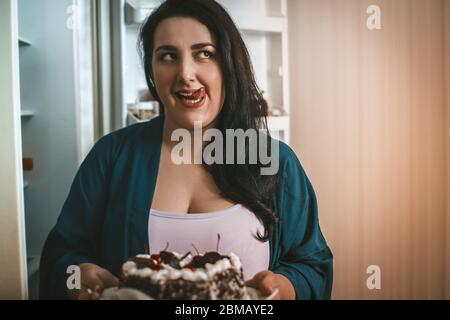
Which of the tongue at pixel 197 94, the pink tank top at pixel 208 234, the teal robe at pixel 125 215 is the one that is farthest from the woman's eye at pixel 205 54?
the pink tank top at pixel 208 234

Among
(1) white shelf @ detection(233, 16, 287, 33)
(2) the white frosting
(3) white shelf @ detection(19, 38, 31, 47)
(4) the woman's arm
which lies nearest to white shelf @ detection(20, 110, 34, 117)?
(3) white shelf @ detection(19, 38, 31, 47)

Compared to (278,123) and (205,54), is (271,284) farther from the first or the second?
(205,54)

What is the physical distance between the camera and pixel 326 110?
185cm

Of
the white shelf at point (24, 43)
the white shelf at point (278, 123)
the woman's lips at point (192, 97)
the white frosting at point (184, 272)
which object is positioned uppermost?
the white shelf at point (24, 43)

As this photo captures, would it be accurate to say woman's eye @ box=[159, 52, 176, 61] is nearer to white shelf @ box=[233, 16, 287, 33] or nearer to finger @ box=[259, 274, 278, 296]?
white shelf @ box=[233, 16, 287, 33]

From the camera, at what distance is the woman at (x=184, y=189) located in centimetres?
171


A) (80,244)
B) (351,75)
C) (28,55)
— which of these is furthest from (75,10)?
(351,75)

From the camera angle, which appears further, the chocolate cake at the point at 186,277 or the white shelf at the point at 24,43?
the white shelf at the point at 24,43

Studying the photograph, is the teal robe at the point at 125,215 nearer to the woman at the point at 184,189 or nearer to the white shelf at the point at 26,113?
the woman at the point at 184,189

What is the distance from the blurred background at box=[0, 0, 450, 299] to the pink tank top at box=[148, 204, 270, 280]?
0.28m

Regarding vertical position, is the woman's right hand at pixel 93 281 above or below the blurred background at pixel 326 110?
below

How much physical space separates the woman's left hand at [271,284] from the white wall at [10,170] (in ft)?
2.43

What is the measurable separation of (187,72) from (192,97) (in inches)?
3.2
